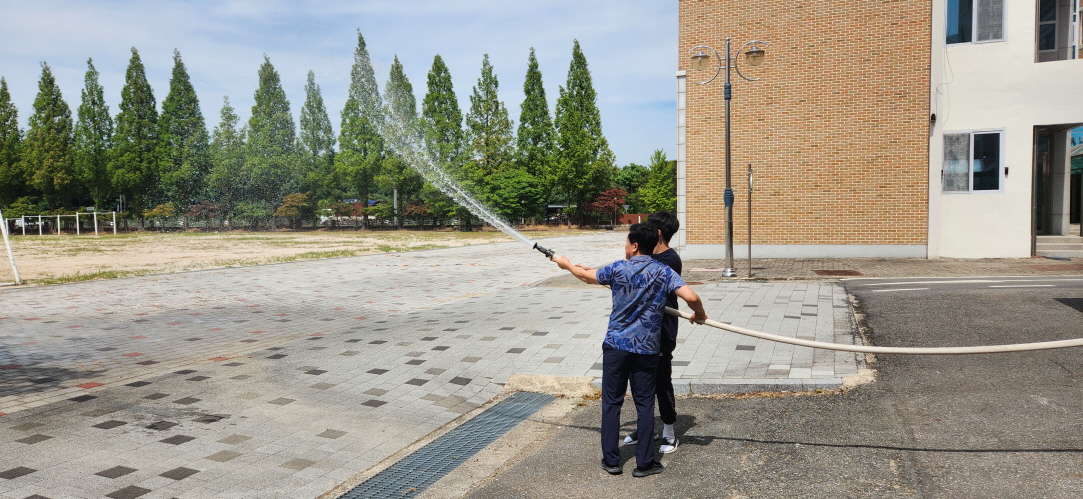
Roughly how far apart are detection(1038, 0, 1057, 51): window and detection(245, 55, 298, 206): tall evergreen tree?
62399mm

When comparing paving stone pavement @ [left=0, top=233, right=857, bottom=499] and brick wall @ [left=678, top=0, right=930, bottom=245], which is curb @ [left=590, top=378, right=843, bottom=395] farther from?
brick wall @ [left=678, top=0, right=930, bottom=245]

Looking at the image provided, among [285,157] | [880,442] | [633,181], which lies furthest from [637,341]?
[633,181]

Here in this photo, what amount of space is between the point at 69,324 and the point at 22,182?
6870cm

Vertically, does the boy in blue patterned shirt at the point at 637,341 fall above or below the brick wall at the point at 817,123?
below

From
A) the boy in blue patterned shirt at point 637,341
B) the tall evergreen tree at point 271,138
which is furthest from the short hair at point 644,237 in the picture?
the tall evergreen tree at point 271,138

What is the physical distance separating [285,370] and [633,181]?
80.8 metres

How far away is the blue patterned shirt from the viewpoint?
4160 millimetres

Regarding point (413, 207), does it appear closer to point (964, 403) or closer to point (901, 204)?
point (901, 204)

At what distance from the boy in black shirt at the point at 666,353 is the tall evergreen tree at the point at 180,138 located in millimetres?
70419

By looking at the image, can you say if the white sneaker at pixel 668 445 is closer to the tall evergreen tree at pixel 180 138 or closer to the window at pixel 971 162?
the window at pixel 971 162

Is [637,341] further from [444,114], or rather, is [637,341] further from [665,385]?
[444,114]

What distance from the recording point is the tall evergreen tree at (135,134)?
63.2 m

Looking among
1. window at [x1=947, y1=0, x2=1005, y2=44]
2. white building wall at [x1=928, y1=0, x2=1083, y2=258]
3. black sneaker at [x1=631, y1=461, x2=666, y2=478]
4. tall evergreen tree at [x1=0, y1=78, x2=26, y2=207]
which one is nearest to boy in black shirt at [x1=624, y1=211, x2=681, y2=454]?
black sneaker at [x1=631, y1=461, x2=666, y2=478]

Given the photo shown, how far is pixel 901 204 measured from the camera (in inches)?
740
